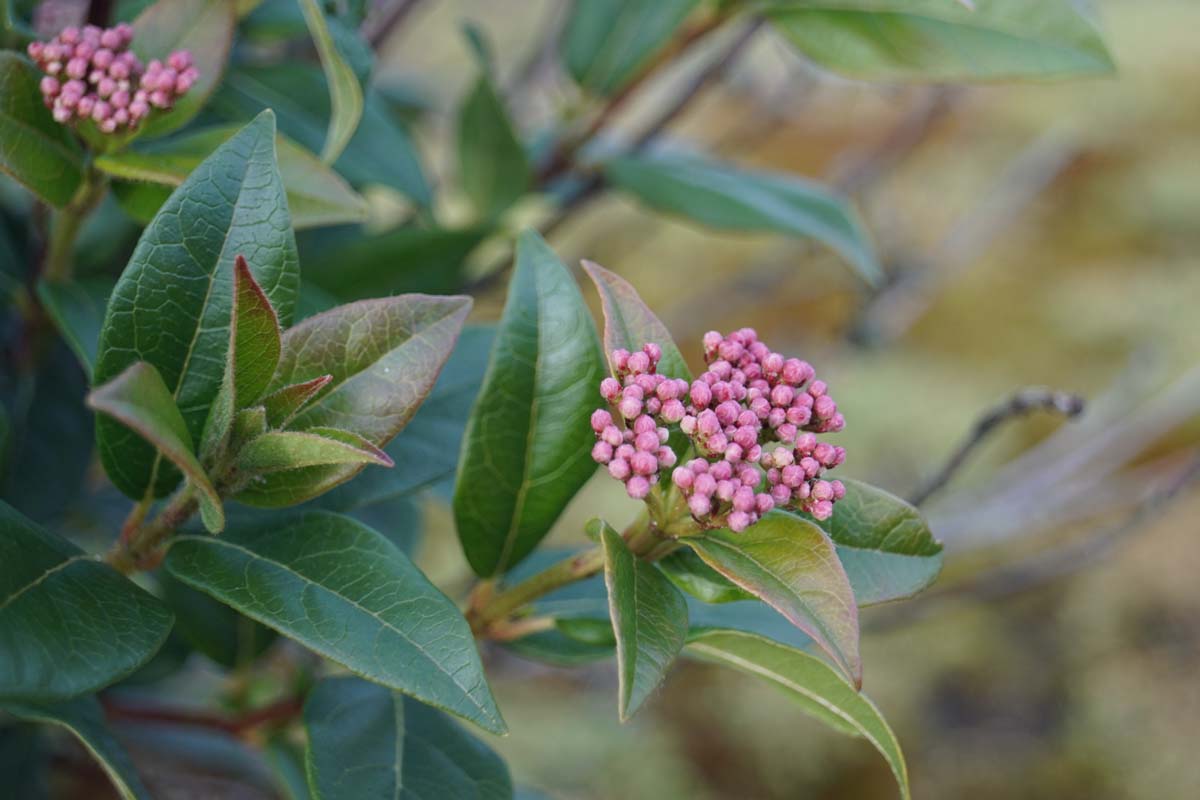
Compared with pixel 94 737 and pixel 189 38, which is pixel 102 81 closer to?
pixel 189 38

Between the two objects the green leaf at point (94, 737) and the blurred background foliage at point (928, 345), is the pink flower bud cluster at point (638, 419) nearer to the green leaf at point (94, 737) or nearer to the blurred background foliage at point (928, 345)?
the green leaf at point (94, 737)

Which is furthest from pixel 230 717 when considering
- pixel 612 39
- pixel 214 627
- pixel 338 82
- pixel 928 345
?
pixel 928 345

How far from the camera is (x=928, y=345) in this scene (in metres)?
2.71

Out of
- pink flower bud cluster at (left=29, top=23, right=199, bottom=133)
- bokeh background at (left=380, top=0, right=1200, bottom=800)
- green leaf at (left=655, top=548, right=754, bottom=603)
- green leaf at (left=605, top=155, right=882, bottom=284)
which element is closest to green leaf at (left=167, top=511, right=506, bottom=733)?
green leaf at (left=655, top=548, right=754, bottom=603)

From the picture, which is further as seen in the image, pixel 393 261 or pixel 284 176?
pixel 393 261

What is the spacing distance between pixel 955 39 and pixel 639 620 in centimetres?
55

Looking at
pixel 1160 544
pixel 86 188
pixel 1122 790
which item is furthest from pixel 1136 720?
pixel 86 188

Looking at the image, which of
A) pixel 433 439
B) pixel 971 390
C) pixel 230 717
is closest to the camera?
pixel 433 439

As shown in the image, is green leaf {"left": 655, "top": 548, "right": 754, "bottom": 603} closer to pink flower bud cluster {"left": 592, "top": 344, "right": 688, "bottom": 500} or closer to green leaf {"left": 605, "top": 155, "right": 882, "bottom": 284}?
pink flower bud cluster {"left": 592, "top": 344, "right": 688, "bottom": 500}

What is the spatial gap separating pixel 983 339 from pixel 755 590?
2.43m

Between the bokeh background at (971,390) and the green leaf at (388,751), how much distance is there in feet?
2.19

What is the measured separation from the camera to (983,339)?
8.77 ft

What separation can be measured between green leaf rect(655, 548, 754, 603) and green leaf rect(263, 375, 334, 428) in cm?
18

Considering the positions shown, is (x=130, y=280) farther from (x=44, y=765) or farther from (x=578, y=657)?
(x=44, y=765)
